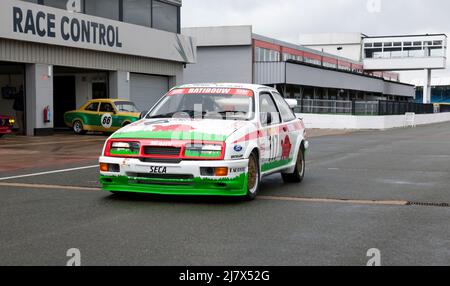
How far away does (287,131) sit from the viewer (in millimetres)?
10039

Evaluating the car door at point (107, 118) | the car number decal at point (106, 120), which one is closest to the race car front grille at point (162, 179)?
the car door at point (107, 118)

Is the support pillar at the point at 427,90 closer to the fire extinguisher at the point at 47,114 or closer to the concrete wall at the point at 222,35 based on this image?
Answer: the concrete wall at the point at 222,35

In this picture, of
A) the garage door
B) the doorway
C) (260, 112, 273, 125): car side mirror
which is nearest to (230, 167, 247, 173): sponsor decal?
(260, 112, 273, 125): car side mirror

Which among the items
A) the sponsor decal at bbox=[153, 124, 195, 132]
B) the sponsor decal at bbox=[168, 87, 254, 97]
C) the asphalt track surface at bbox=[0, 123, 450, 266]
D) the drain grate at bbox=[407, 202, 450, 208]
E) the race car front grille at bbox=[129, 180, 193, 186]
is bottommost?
the drain grate at bbox=[407, 202, 450, 208]

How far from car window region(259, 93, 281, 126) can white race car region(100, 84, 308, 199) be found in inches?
1.3

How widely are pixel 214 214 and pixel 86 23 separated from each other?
2104 centimetres

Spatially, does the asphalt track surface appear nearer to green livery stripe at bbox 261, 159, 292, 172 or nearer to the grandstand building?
green livery stripe at bbox 261, 159, 292, 172

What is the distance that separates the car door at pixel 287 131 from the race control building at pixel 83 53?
592 inches

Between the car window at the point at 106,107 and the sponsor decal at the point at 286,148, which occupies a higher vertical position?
the car window at the point at 106,107

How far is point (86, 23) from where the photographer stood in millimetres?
26766

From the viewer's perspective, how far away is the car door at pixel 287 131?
986 cm

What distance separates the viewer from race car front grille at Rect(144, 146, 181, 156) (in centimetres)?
789
